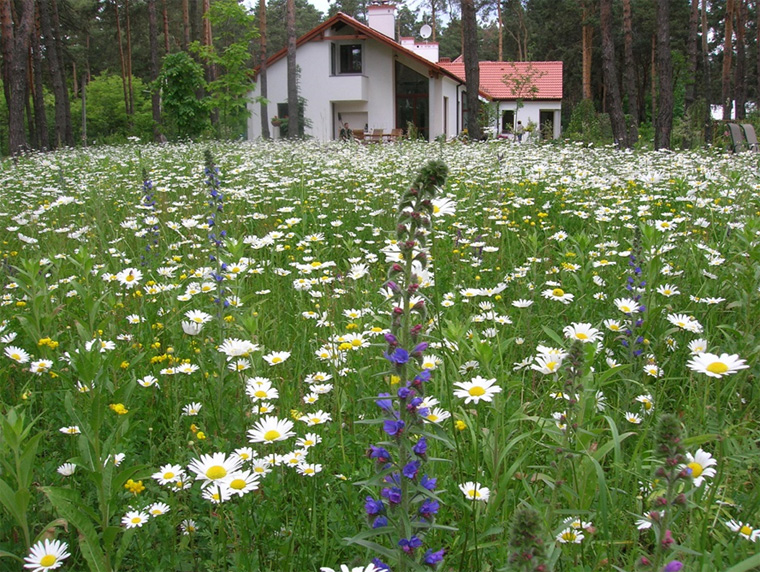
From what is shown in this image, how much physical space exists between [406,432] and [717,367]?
99 centimetres

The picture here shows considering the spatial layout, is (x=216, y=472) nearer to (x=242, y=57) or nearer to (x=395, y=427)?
(x=395, y=427)

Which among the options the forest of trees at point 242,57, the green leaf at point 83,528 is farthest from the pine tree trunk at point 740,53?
the green leaf at point 83,528

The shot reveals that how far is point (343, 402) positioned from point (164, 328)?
51.5 inches

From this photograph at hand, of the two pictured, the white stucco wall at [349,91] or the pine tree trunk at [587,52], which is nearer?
the white stucco wall at [349,91]

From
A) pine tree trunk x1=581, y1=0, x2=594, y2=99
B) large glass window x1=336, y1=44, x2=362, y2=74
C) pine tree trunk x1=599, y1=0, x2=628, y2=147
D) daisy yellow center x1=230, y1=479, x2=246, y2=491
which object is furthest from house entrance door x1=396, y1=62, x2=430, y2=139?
daisy yellow center x1=230, y1=479, x2=246, y2=491

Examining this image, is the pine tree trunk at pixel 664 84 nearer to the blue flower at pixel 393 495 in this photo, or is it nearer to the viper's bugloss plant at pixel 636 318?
the viper's bugloss plant at pixel 636 318

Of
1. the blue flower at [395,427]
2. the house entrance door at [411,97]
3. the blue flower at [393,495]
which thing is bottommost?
the blue flower at [393,495]

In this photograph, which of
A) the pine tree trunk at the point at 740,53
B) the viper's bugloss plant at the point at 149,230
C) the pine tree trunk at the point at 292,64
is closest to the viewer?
the viper's bugloss plant at the point at 149,230

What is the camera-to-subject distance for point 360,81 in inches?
1287

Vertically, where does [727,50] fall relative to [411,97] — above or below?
above

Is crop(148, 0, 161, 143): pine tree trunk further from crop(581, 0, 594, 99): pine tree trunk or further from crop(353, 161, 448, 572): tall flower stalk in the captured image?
crop(581, 0, 594, 99): pine tree trunk

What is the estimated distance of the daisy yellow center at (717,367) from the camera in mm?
1677

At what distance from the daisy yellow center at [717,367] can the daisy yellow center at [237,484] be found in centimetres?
131

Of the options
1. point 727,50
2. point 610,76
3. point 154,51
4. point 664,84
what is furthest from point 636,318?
point 727,50
